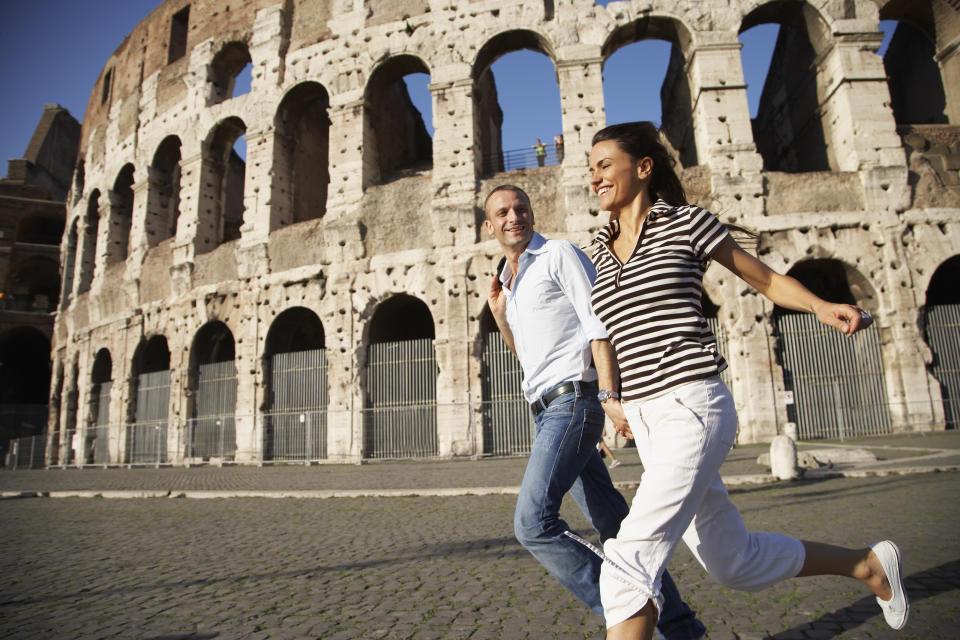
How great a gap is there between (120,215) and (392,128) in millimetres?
9724

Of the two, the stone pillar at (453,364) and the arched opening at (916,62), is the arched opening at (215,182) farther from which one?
the arched opening at (916,62)

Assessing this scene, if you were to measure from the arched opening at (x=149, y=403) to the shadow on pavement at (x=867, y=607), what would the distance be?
46.9 feet

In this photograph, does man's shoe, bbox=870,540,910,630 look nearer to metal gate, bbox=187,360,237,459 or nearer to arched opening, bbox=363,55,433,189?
arched opening, bbox=363,55,433,189

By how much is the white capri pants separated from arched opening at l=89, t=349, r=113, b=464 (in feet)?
56.6

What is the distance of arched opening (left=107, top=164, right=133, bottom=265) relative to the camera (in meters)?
18.1

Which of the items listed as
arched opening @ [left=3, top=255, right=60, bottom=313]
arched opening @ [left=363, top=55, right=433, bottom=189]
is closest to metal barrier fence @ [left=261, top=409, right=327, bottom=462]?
arched opening @ [left=363, top=55, right=433, bottom=189]

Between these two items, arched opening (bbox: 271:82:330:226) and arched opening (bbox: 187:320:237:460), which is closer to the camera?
arched opening (bbox: 187:320:237:460)

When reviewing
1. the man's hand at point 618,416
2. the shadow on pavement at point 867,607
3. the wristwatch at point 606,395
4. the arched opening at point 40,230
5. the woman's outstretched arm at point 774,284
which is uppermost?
the arched opening at point 40,230

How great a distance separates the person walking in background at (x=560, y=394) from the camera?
1811 mm

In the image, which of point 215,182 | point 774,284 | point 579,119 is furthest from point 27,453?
point 774,284

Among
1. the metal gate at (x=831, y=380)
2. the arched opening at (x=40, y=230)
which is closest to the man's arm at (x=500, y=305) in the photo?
the metal gate at (x=831, y=380)

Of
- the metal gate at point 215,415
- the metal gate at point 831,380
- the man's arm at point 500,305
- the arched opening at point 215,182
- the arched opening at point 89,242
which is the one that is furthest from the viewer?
the arched opening at point 89,242

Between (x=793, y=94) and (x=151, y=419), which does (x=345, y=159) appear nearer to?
(x=151, y=419)

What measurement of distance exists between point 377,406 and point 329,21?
367 inches
